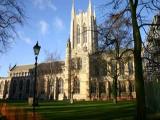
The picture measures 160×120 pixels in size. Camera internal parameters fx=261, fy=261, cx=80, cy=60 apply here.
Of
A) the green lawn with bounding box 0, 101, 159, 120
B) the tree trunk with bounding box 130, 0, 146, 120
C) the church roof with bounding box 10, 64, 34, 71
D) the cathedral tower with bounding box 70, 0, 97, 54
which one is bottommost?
the green lawn with bounding box 0, 101, 159, 120

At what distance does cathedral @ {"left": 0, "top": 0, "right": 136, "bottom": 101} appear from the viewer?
A: 252ft

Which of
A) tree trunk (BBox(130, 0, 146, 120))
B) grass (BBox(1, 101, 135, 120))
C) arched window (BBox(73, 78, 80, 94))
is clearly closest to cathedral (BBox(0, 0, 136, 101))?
arched window (BBox(73, 78, 80, 94))

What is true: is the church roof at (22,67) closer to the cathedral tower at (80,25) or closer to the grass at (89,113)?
the cathedral tower at (80,25)

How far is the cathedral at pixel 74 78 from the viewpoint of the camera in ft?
252

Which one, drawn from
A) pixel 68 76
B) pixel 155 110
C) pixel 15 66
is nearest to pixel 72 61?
pixel 68 76

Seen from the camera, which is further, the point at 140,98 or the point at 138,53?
the point at 138,53

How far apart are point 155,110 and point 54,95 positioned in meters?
73.8

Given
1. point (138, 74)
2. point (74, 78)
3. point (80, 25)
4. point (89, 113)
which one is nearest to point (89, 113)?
point (89, 113)

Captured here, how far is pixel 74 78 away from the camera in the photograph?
278 ft

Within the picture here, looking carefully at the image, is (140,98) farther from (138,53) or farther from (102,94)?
(102,94)

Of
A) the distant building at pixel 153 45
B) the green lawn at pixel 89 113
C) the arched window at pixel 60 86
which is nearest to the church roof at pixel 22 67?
the arched window at pixel 60 86

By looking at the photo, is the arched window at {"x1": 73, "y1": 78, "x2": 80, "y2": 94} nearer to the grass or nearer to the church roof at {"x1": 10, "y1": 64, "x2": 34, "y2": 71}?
the church roof at {"x1": 10, "y1": 64, "x2": 34, "y2": 71}

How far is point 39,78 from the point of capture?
315 feet

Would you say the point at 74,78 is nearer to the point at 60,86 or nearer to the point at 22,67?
the point at 60,86
